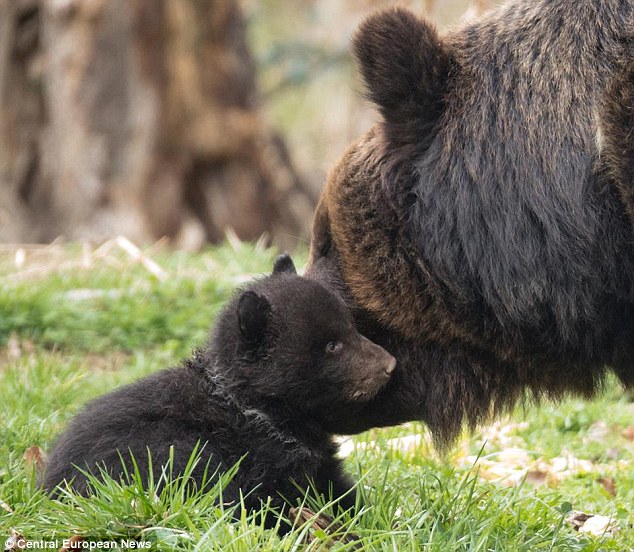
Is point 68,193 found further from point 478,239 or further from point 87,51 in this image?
point 478,239

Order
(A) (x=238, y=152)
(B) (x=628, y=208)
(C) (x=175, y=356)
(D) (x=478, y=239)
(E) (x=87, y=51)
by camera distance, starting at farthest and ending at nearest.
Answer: (A) (x=238, y=152), (E) (x=87, y=51), (C) (x=175, y=356), (D) (x=478, y=239), (B) (x=628, y=208)

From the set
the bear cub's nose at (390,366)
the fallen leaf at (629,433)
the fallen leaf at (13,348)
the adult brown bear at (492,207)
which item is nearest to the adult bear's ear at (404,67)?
the adult brown bear at (492,207)

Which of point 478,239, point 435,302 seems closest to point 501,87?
point 478,239

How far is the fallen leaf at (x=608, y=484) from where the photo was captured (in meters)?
4.86

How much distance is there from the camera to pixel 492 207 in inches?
145

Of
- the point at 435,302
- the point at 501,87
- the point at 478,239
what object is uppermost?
the point at 501,87

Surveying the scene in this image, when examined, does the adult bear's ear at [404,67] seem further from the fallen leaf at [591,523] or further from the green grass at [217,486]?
the fallen leaf at [591,523]

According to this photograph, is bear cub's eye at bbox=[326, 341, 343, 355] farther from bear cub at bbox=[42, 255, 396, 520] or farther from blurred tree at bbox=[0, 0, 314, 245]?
blurred tree at bbox=[0, 0, 314, 245]

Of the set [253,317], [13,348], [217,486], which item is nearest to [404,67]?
[253,317]

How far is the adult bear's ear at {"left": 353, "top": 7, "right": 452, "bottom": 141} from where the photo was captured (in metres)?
3.73

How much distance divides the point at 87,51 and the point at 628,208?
367 inches

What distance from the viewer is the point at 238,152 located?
1246 cm

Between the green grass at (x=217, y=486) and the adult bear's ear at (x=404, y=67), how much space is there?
1370mm

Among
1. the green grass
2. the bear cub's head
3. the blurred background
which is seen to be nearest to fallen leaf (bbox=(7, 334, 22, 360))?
the green grass
